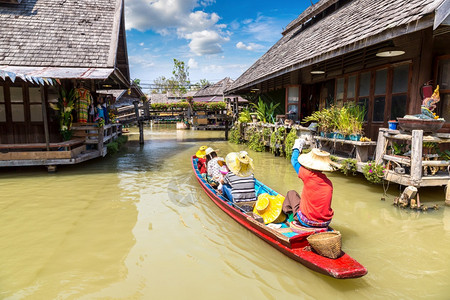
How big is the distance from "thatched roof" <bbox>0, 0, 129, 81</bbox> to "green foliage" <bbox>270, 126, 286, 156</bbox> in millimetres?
7090

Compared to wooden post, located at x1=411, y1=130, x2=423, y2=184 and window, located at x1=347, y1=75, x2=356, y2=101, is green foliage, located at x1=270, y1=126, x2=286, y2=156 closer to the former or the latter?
window, located at x1=347, y1=75, x2=356, y2=101

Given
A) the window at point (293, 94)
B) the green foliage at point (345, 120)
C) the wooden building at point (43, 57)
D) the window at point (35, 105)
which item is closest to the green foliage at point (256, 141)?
the window at point (293, 94)

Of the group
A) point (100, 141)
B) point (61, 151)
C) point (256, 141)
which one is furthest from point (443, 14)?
point (100, 141)

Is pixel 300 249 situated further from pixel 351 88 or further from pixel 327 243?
pixel 351 88

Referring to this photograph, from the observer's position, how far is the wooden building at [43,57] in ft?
32.2

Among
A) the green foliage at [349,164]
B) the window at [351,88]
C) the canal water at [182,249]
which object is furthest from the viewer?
the window at [351,88]

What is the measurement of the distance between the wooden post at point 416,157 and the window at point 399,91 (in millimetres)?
2171

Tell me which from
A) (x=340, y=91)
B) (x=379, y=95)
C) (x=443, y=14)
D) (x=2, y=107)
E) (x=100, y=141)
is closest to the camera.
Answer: (x=443, y=14)

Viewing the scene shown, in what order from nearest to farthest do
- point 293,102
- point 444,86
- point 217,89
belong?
point 444,86, point 293,102, point 217,89

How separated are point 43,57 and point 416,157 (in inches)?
474

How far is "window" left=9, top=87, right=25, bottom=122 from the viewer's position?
34.2 ft

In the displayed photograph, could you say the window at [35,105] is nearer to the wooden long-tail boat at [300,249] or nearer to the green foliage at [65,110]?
the green foliage at [65,110]

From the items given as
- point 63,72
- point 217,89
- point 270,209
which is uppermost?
point 217,89

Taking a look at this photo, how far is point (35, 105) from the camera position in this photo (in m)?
10.7
